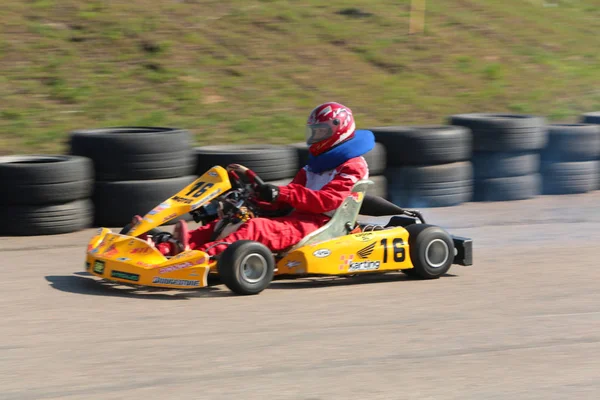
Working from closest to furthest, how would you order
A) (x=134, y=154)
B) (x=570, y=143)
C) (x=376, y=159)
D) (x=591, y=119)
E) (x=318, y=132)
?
(x=318, y=132), (x=134, y=154), (x=376, y=159), (x=570, y=143), (x=591, y=119)

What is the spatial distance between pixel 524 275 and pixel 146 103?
6676mm

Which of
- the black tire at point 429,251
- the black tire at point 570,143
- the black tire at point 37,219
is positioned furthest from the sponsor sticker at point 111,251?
the black tire at point 570,143

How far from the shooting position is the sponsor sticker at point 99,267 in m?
5.50

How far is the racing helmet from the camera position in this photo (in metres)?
6.24

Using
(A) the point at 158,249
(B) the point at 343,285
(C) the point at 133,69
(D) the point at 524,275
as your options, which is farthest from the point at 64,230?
(C) the point at 133,69

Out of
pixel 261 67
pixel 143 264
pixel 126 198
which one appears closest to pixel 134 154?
pixel 126 198

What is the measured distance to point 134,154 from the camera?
25.9ft

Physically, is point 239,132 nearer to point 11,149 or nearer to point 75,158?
point 11,149

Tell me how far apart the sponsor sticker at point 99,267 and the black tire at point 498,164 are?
5.18 meters

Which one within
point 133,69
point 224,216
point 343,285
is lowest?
point 343,285

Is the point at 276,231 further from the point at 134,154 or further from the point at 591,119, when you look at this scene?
the point at 591,119

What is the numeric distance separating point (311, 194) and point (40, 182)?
2.66m

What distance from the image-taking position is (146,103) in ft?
38.2

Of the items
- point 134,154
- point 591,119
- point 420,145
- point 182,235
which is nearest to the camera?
point 182,235
